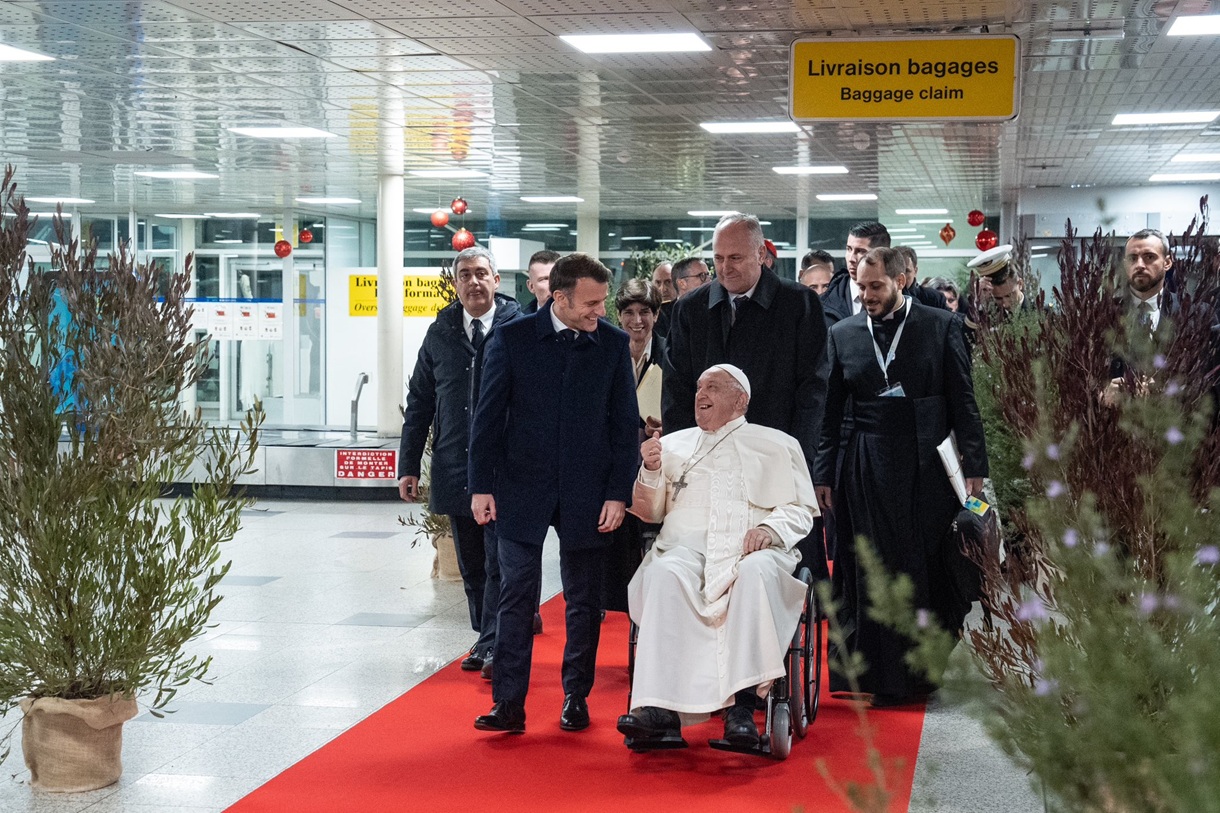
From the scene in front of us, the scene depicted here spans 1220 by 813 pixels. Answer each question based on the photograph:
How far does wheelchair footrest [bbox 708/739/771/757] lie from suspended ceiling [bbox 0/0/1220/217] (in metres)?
3.75

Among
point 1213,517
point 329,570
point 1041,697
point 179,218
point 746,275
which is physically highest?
point 179,218

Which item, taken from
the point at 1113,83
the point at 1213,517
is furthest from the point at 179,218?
the point at 1213,517

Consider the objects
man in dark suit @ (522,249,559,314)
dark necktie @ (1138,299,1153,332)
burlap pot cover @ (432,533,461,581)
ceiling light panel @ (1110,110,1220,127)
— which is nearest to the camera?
dark necktie @ (1138,299,1153,332)

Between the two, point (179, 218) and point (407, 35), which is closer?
point (407, 35)

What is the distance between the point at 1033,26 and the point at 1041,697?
626 cm

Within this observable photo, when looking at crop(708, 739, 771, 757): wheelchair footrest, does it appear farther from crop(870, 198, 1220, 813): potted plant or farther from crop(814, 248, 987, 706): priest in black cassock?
crop(870, 198, 1220, 813): potted plant

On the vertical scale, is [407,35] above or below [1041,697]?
above

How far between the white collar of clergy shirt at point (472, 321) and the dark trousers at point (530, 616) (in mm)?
1304

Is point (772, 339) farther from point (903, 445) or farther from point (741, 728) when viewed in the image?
point (741, 728)

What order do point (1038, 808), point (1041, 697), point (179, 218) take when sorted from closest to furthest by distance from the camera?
point (1041, 697) → point (1038, 808) → point (179, 218)

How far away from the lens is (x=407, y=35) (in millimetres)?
7703

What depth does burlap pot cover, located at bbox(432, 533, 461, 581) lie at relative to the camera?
8.25m

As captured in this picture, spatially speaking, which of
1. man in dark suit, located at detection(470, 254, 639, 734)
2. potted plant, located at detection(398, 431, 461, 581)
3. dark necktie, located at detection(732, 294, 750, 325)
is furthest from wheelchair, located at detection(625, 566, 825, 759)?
potted plant, located at detection(398, 431, 461, 581)

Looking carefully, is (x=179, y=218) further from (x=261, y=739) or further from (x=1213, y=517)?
(x=1213, y=517)
